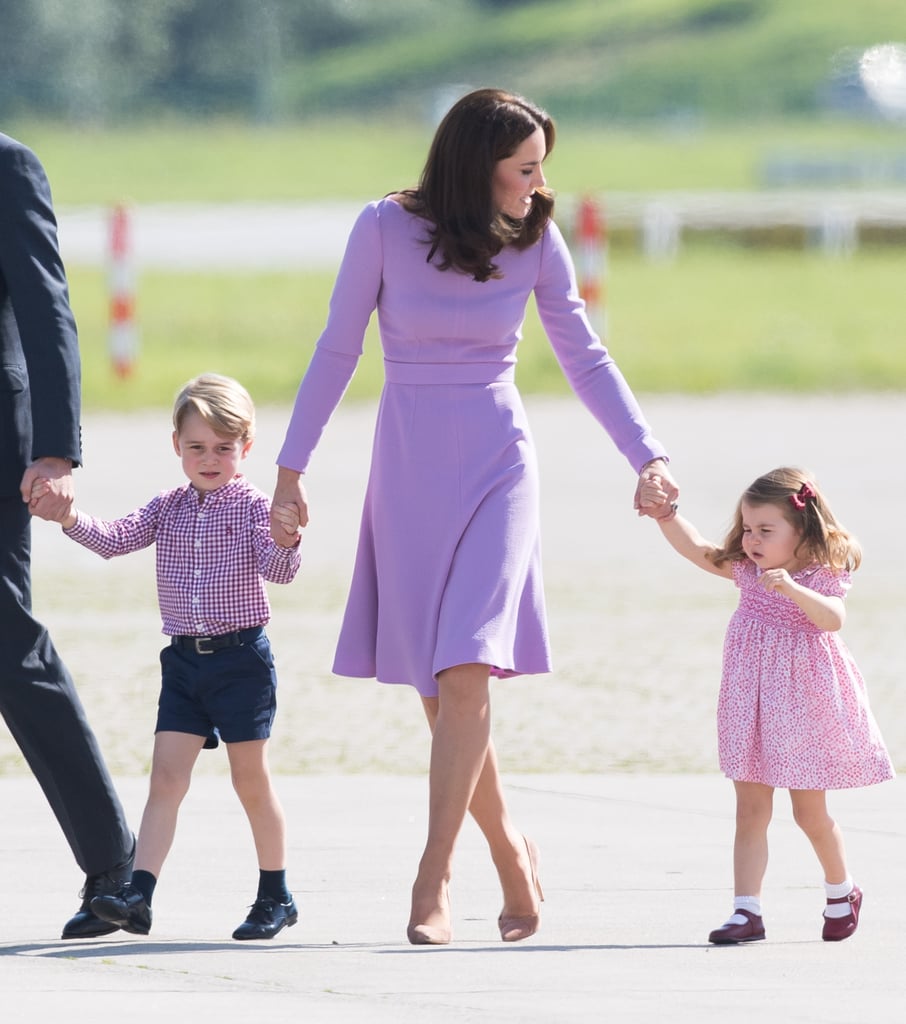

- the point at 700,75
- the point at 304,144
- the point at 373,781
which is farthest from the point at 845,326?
the point at 700,75

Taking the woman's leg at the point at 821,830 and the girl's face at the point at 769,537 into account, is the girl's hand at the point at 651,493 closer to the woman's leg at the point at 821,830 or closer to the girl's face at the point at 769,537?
the girl's face at the point at 769,537

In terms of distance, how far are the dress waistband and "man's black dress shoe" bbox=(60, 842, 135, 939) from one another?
113 cm

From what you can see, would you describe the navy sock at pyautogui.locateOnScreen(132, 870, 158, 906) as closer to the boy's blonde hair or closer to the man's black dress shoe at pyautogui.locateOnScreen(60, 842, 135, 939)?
the man's black dress shoe at pyautogui.locateOnScreen(60, 842, 135, 939)

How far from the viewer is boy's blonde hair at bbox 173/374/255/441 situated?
16.2 feet

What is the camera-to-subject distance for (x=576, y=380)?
5055mm

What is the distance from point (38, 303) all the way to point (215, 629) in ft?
2.54

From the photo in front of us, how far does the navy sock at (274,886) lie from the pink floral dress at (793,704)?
3.05ft

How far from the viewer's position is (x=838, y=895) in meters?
4.83

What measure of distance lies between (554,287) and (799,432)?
10.7 meters

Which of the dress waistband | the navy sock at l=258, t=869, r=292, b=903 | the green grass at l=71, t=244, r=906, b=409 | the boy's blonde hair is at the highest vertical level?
the green grass at l=71, t=244, r=906, b=409

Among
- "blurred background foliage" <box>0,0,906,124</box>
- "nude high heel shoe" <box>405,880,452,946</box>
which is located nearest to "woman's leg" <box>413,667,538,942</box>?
"nude high heel shoe" <box>405,880,452,946</box>

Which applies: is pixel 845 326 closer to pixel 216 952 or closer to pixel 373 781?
pixel 373 781

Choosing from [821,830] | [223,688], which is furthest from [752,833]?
[223,688]

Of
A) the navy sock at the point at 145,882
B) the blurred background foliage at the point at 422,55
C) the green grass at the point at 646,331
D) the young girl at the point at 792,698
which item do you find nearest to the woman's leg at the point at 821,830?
the young girl at the point at 792,698
